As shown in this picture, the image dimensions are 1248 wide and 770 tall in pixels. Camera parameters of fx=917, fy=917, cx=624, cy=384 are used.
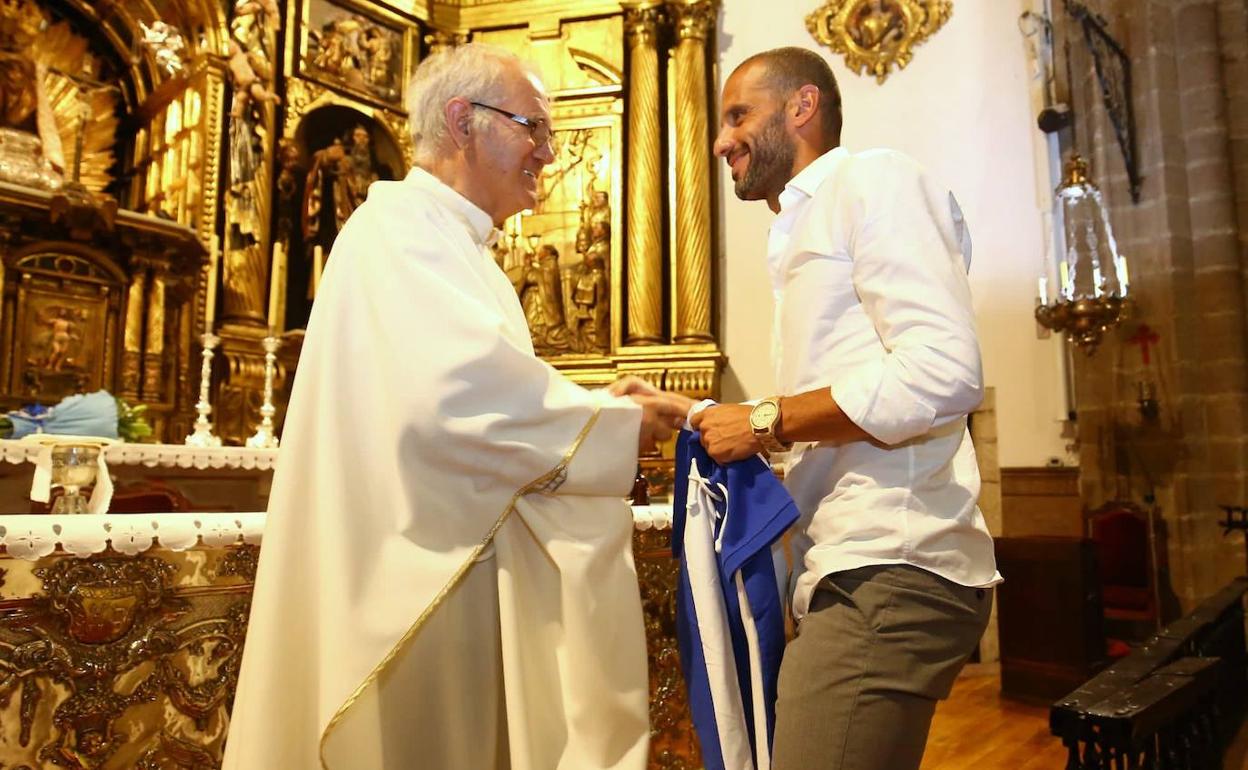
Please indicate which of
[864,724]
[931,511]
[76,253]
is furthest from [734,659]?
[76,253]

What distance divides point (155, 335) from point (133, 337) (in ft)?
0.55

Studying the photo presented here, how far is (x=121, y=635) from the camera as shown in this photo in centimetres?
225

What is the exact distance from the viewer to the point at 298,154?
8.19 meters

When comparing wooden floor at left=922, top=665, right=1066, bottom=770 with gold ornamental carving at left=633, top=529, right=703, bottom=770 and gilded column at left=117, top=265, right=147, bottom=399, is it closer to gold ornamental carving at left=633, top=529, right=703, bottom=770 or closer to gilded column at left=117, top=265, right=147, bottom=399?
gold ornamental carving at left=633, top=529, right=703, bottom=770

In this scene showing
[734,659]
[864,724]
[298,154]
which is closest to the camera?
[864,724]

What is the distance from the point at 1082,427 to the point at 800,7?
484 cm

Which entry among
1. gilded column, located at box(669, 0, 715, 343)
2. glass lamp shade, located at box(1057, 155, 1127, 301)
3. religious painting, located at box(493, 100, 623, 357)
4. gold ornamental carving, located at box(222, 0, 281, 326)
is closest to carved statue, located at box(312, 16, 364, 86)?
gold ornamental carving, located at box(222, 0, 281, 326)

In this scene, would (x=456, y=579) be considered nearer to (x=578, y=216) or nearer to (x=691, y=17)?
(x=578, y=216)

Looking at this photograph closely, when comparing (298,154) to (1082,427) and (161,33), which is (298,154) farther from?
(1082,427)

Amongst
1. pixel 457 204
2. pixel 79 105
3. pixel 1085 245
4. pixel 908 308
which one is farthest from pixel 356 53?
pixel 908 308

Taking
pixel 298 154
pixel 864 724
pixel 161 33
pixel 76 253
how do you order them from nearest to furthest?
pixel 864 724 < pixel 76 253 < pixel 161 33 < pixel 298 154

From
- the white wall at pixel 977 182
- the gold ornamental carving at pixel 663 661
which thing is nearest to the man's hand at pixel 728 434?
the gold ornamental carving at pixel 663 661

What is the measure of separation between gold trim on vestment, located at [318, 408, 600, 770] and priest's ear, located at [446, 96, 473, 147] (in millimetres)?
688

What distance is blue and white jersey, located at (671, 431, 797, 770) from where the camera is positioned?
1569mm
